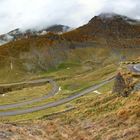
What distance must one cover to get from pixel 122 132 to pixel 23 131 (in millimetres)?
9681

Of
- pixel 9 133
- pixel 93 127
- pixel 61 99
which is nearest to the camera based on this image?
pixel 9 133

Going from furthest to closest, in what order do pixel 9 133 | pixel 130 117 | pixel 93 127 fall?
pixel 93 127, pixel 130 117, pixel 9 133

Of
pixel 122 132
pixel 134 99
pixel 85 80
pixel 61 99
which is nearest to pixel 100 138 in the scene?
pixel 122 132

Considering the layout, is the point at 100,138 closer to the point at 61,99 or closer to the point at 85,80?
the point at 61,99

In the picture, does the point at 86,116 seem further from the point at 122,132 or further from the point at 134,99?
the point at 122,132

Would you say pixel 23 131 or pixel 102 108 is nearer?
pixel 23 131

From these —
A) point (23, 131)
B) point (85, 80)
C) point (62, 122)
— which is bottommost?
point (85, 80)

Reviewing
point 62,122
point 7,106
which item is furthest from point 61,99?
point 62,122

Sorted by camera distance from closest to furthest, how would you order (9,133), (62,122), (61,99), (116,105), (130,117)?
(9,133) < (130,117) < (116,105) < (62,122) < (61,99)

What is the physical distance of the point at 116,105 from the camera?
51.1m

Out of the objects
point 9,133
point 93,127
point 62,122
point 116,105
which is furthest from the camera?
point 62,122

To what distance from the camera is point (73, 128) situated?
49219 millimetres

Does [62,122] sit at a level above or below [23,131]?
below

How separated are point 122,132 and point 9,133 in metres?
10.5
